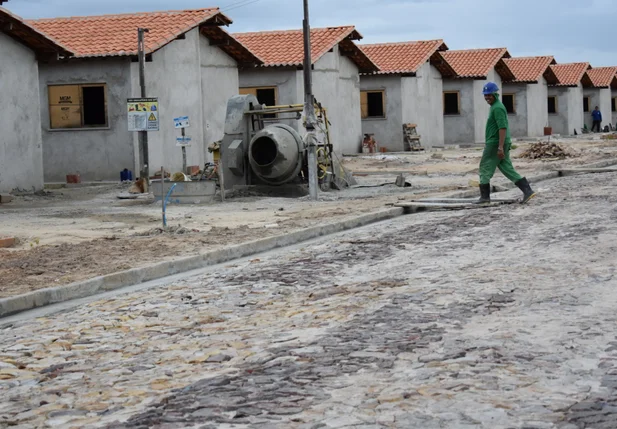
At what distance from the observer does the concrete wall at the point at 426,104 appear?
46906mm

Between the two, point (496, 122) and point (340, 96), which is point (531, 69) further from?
point (496, 122)

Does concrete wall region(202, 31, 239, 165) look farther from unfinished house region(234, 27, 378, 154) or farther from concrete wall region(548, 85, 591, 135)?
concrete wall region(548, 85, 591, 135)

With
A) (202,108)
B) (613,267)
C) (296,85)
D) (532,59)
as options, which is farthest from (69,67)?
(532,59)

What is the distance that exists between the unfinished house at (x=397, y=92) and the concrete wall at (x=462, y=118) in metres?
4.32

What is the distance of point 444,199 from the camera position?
1842 centimetres

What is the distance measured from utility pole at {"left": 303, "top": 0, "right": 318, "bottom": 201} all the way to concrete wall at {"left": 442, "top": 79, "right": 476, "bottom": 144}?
33.0 metres

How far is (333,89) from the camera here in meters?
40.9

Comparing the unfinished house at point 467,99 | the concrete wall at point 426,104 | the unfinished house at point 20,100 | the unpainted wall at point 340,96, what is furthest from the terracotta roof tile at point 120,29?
the unfinished house at point 467,99

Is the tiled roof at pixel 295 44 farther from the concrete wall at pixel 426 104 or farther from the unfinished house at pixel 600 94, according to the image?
the unfinished house at pixel 600 94

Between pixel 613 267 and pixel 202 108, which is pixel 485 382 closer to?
pixel 613 267

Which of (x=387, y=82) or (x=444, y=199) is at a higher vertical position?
(x=387, y=82)

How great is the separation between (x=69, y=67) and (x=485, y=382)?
82.5ft

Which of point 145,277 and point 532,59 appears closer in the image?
point 145,277

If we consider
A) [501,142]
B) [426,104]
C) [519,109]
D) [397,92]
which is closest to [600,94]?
[519,109]
